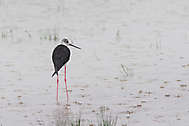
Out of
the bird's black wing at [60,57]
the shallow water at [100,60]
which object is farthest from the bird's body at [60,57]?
the shallow water at [100,60]

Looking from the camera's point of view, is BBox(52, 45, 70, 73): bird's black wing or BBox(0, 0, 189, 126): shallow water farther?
BBox(52, 45, 70, 73): bird's black wing

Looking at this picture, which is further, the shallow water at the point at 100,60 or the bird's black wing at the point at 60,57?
the bird's black wing at the point at 60,57

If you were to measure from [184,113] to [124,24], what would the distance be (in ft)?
22.6

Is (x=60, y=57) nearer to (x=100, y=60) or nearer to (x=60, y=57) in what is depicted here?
(x=60, y=57)

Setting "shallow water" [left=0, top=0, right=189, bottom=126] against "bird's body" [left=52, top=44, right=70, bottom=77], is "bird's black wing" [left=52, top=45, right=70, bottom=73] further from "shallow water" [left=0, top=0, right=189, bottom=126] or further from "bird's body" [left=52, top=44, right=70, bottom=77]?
"shallow water" [left=0, top=0, right=189, bottom=126]

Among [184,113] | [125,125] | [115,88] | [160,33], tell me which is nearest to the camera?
[125,125]

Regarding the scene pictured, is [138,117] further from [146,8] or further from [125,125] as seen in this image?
[146,8]

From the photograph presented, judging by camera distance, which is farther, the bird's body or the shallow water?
→ the bird's body

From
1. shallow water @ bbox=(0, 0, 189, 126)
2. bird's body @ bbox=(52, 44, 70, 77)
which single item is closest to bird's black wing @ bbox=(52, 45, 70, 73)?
bird's body @ bbox=(52, 44, 70, 77)

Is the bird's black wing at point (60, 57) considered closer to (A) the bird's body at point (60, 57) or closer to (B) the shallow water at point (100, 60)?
(A) the bird's body at point (60, 57)

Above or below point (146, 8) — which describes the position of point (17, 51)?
below

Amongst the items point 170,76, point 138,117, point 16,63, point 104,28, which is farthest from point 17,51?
point 138,117

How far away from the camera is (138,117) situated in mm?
6625

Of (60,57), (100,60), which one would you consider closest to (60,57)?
(60,57)
